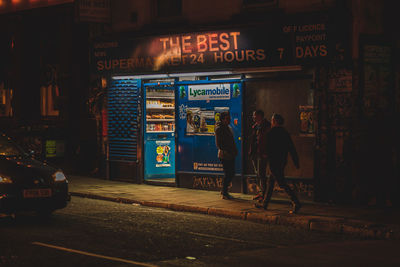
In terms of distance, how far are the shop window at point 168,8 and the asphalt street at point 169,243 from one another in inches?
268

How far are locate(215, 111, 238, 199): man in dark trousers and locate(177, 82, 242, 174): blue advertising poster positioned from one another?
1076mm

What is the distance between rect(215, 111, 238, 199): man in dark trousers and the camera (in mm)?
13656

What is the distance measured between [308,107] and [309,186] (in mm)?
1813

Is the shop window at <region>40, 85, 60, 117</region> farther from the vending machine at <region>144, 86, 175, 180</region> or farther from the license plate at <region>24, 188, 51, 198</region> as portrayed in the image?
the license plate at <region>24, 188, 51, 198</region>

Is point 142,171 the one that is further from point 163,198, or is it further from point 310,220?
point 310,220

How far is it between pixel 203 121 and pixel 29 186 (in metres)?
6.33

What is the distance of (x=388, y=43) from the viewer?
13367 mm

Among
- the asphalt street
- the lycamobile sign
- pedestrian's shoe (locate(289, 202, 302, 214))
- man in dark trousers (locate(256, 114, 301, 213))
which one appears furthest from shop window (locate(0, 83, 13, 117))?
pedestrian's shoe (locate(289, 202, 302, 214))

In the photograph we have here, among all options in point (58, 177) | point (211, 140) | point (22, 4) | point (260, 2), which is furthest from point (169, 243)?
point (22, 4)

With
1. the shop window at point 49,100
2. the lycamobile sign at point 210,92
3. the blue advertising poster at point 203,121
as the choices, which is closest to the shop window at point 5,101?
the shop window at point 49,100

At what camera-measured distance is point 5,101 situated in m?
22.5

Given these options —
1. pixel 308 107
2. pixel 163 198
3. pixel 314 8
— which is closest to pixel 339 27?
pixel 314 8

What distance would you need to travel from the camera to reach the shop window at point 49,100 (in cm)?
2030

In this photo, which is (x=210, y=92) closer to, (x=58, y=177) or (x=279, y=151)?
(x=279, y=151)
